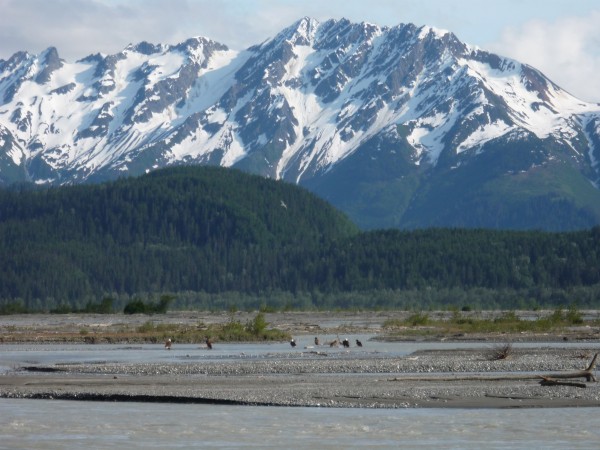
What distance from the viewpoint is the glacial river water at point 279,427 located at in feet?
137

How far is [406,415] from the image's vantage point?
4738cm

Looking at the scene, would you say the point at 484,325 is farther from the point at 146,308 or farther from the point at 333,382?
the point at 146,308

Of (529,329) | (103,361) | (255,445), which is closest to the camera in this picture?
(255,445)

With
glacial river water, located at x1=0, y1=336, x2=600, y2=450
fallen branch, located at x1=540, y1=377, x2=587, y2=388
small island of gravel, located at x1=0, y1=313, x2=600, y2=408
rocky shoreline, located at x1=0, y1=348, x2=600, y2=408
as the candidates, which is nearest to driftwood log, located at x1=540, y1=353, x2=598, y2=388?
fallen branch, located at x1=540, y1=377, x2=587, y2=388

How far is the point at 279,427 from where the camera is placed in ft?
147

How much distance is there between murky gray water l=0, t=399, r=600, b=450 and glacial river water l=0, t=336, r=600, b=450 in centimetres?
3

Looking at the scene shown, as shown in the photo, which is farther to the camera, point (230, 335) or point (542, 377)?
point (230, 335)

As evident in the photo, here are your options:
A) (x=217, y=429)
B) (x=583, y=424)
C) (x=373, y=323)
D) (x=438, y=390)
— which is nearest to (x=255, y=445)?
(x=217, y=429)

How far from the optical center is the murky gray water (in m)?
41.7

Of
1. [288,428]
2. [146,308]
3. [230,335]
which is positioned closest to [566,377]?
[288,428]

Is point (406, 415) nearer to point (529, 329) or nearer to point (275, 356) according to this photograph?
point (275, 356)

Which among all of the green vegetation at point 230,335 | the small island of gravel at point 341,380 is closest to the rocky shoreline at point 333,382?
the small island of gravel at point 341,380

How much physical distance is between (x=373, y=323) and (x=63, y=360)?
7091 cm

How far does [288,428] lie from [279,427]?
321 mm
